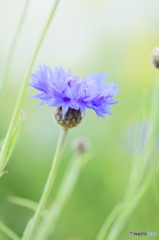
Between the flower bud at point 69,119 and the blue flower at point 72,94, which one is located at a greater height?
the blue flower at point 72,94

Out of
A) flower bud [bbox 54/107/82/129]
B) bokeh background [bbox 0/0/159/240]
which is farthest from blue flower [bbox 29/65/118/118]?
bokeh background [bbox 0/0/159/240]

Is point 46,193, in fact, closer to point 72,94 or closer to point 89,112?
point 72,94

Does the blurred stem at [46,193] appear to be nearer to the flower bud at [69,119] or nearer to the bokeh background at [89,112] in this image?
the flower bud at [69,119]

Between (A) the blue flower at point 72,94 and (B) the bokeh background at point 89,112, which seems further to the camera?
(B) the bokeh background at point 89,112

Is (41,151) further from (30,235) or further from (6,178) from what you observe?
(30,235)

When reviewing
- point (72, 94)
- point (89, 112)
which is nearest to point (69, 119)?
point (72, 94)

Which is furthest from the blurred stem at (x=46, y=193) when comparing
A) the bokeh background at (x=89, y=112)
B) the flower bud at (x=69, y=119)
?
the bokeh background at (x=89, y=112)

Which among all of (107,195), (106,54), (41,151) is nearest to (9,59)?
(107,195)

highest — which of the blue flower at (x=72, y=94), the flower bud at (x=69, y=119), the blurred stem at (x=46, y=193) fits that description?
the blue flower at (x=72, y=94)
